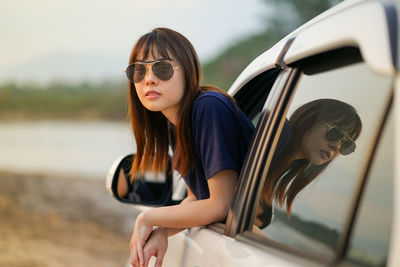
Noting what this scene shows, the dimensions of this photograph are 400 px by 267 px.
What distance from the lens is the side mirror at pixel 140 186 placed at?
263cm

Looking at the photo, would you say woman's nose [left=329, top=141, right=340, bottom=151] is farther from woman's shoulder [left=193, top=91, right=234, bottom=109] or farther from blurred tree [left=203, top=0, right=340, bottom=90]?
blurred tree [left=203, top=0, right=340, bottom=90]

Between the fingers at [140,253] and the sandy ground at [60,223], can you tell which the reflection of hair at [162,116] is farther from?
the sandy ground at [60,223]

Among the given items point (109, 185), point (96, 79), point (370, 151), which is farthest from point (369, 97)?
point (96, 79)

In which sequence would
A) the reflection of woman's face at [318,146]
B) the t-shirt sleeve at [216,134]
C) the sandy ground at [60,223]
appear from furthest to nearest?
the sandy ground at [60,223] → the t-shirt sleeve at [216,134] → the reflection of woman's face at [318,146]

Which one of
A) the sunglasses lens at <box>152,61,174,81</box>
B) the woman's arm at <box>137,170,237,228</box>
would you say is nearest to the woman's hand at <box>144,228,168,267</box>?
the woman's arm at <box>137,170,237,228</box>

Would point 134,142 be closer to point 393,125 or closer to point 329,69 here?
point 329,69

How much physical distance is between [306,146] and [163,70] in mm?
740

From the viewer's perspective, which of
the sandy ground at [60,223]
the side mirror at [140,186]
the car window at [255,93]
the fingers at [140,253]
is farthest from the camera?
the sandy ground at [60,223]

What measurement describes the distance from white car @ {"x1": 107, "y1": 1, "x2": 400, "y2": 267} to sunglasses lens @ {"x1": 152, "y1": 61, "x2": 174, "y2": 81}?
0.36m

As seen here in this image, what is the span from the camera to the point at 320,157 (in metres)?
1.47

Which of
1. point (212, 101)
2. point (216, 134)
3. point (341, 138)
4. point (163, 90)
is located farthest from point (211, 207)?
point (341, 138)

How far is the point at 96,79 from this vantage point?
117 feet

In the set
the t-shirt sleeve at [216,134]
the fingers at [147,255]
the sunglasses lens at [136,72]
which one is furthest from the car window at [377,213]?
the sunglasses lens at [136,72]

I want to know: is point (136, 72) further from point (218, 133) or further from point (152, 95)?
point (218, 133)
